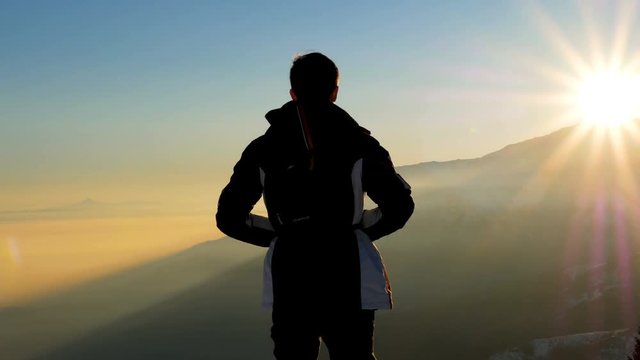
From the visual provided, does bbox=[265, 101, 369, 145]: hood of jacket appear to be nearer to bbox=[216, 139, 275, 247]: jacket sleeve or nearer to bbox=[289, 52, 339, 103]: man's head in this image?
bbox=[289, 52, 339, 103]: man's head

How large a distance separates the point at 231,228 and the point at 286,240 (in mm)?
564

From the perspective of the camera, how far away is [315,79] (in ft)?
16.1

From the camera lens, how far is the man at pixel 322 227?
4.70m

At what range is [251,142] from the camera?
4.92 meters

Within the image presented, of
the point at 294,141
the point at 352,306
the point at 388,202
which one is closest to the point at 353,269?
the point at 352,306

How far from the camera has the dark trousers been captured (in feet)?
15.3

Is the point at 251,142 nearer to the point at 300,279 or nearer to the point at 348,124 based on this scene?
the point at 348,124

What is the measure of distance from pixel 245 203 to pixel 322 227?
2.21 ft

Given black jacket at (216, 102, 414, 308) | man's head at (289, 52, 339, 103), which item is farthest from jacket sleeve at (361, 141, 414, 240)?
man's head at (289, 52, 339, 103)

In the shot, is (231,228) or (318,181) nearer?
(318,181)

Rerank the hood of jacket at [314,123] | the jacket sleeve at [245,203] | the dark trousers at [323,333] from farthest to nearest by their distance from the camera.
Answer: the jacket sleeve at [245,203]
the hood of jacket at [314,123]
the dark trousers at [323,333]

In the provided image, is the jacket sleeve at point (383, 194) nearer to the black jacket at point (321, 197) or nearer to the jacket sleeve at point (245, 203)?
the black jacket at point (321, 197)

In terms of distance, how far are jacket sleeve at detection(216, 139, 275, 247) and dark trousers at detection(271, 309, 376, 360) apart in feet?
2.05

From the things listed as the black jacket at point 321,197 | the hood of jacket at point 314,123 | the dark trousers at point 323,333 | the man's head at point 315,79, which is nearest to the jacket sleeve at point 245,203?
the black jacket at point 321,197
